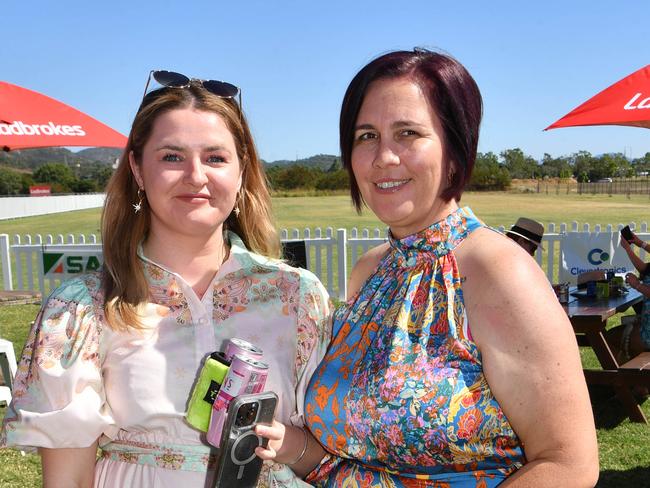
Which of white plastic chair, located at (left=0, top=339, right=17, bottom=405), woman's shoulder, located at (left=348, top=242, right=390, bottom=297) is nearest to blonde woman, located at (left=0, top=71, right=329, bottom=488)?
woman's shoulder, located at (left=348, top=242, right=390, bottom=297)

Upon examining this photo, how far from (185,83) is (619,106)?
4975 mm

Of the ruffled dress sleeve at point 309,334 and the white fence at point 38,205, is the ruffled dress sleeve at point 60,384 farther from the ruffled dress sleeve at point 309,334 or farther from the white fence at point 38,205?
the white fence at point 38,205

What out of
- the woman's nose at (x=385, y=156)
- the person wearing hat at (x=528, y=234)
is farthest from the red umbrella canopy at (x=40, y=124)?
the woman's nose at (x=385, y=156)

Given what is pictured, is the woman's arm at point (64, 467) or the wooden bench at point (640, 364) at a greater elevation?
the woman's arm at point (64, 467)

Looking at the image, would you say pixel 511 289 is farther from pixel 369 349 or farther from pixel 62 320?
pixel 62 320

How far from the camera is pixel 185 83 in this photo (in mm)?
2088

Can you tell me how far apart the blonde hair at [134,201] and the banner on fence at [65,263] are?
684cm

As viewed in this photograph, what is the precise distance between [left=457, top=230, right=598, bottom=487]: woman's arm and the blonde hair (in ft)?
3.39

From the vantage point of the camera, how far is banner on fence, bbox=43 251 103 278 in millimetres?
8665

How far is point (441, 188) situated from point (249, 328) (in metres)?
0.76

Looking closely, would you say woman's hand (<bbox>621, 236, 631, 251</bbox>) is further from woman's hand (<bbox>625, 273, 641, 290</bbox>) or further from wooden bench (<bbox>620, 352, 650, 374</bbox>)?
wooden bench (<bbox>620, 352, 650, 374</bbox>)

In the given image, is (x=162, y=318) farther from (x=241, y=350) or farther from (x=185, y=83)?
(x=185, y=83)

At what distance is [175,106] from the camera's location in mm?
2010

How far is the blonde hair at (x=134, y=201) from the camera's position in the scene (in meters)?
1.91
